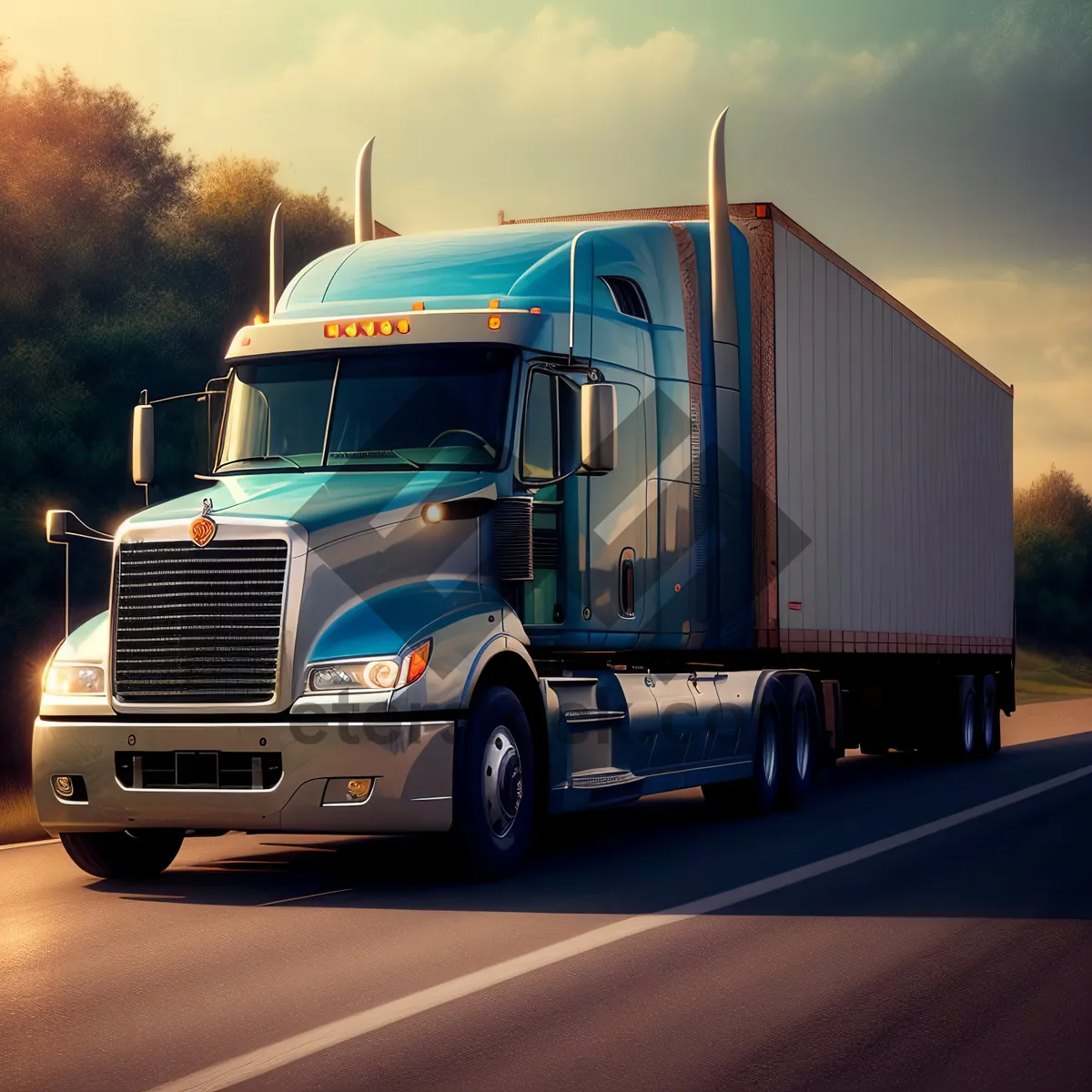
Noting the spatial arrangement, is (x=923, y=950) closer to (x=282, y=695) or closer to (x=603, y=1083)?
(x=603, y=1083)

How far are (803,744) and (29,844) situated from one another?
22.6 ft

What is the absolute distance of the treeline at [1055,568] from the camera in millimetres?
111812

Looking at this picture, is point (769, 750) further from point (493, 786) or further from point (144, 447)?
point (144, 447)

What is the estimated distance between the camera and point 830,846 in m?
13.2

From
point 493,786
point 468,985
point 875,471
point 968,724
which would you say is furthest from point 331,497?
point 968,724

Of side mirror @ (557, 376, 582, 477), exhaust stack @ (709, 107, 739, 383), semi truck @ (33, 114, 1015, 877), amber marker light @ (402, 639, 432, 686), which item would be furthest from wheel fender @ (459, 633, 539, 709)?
exhaust stack @ (709, 107, 739, 383)

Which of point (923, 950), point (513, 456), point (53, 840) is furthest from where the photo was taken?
point (53, 840)

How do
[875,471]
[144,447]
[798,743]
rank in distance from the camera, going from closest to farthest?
[144,447] < [798,743] < [875,471]

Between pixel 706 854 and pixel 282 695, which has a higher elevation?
pixel 282 695

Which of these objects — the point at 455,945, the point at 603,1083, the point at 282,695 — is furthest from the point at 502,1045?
the point at 282,695

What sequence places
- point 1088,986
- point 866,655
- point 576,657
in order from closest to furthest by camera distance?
point 1088,986 < point 576,657 < point 866,655

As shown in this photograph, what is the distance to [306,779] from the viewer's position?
33.8 feet

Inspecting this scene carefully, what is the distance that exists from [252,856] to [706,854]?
120 inches

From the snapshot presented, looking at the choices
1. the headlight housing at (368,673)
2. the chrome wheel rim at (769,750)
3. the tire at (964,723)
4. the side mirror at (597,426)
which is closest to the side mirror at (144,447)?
the headlight housing at (368,673)
